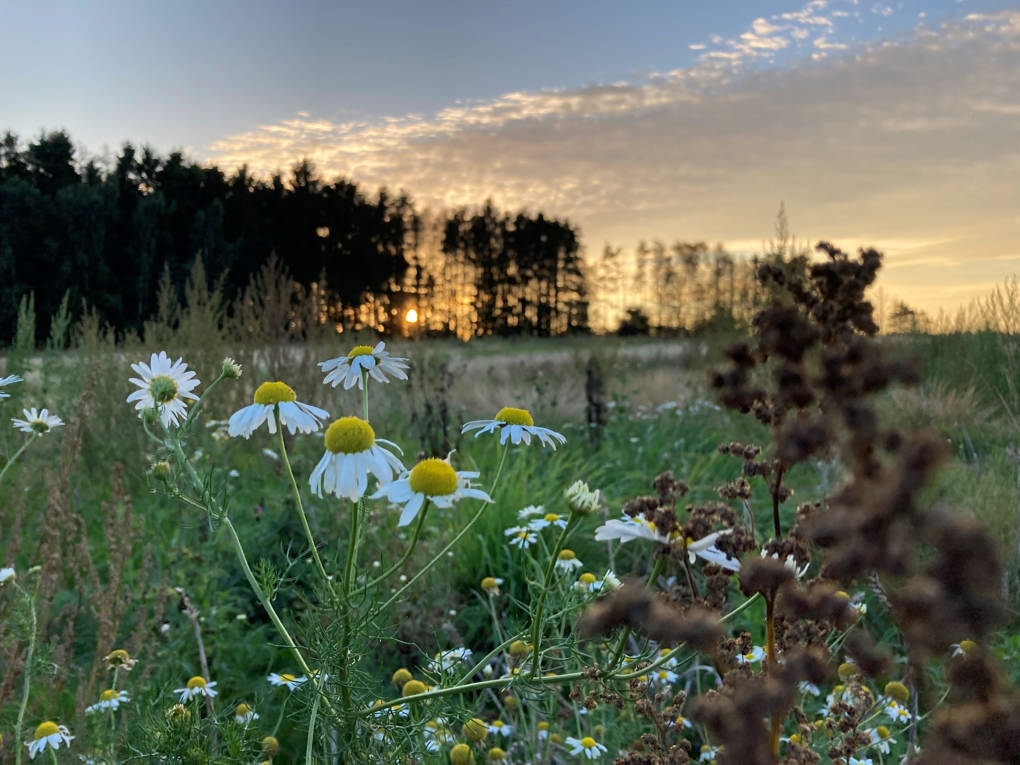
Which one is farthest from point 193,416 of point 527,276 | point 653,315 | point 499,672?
point 527,276

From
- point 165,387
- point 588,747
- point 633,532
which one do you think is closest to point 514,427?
point 633,532

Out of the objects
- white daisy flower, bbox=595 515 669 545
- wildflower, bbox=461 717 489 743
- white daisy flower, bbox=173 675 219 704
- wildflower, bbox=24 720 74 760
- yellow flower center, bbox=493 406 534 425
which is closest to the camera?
white daisy flower, bbox=595 515 669 545

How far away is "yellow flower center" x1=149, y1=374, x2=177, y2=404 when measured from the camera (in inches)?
74.5

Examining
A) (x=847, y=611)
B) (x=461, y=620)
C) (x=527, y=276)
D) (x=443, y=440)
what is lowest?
(x=461, y=620)

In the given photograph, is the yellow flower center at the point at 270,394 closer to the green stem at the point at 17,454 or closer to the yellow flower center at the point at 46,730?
the green stem at the point at 17,454

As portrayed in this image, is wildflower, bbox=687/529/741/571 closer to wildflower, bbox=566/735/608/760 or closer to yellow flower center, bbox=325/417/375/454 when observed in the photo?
yellow flower center, bbox=325/417/375/454

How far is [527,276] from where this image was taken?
156ft

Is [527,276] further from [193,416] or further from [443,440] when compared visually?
[193,416]

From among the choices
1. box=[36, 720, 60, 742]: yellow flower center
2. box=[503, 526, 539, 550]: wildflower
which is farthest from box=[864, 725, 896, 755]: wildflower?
box=[36, 720, 60, 742]: yellow flower center

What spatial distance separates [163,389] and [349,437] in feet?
2.10

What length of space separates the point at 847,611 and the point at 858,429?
0.34 metres

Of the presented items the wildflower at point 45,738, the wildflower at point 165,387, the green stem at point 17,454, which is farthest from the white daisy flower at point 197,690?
the wildflower at point 165,387

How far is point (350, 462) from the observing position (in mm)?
1515

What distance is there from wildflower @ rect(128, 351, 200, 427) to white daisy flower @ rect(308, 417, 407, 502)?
1.82ft
